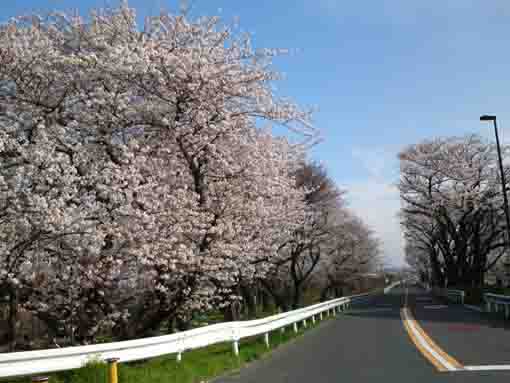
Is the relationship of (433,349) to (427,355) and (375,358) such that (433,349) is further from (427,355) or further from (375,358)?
(375,358)

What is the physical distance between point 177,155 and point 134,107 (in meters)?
1.63

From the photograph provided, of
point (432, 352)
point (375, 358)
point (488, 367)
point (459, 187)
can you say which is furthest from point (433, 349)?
point (459, 187)

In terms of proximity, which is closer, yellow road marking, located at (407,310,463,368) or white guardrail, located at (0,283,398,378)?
white guardrail, located at (0,283,398,378)

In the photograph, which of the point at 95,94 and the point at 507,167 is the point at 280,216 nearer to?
the point at 95,94

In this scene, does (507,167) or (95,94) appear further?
(507,167)

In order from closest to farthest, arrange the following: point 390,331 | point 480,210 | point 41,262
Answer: point 41,262
point 390,331
point 480,210

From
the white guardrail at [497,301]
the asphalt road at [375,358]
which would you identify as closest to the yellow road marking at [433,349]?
the asphalt road at [375,358]

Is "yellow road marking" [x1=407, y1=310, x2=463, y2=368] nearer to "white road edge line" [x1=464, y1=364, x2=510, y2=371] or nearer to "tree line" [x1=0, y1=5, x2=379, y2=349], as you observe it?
"white road edge line" [x1=464, y1=364, x2=510, y2=371]

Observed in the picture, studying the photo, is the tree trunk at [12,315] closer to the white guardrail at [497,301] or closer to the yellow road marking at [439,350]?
the yellow road marking at [439,350]

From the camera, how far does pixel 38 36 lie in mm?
12273

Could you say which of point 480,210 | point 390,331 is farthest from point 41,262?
point 480,210

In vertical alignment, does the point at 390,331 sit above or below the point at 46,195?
below

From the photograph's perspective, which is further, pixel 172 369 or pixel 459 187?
pixel 459 187

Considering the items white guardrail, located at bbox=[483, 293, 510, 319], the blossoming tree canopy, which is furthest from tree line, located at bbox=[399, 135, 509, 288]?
the blossoming tree canopy
